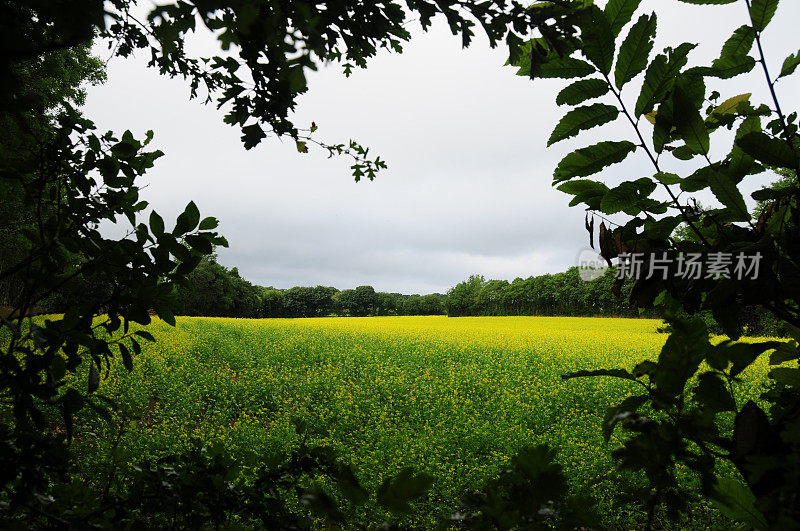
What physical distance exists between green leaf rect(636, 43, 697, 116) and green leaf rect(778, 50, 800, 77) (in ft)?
1.08

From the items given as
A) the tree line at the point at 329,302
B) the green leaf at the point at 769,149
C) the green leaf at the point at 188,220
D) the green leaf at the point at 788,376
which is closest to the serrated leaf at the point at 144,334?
the green leaf at the point at 188,220

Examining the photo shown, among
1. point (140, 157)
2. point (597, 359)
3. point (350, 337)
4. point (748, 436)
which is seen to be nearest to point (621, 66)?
point (748, 436)

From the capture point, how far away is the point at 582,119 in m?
0.94

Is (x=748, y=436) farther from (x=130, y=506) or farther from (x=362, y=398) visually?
(x=362, y=398)

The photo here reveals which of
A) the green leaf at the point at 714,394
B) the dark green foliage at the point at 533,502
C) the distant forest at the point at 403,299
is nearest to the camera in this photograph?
the dark green foliage at the point at 533,502

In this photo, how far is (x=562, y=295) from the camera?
46.4 meters

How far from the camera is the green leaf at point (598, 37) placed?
0.88 m

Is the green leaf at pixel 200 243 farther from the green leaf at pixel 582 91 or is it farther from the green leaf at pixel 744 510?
the green leaf at pixel 744 510

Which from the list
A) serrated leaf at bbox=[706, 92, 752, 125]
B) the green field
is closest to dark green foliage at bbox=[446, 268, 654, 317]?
the green field

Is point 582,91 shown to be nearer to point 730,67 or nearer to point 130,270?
point 730,67

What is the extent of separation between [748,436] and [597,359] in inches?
517

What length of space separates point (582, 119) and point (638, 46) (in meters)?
Result: 0.18

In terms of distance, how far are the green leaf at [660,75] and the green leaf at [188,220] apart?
1.25m

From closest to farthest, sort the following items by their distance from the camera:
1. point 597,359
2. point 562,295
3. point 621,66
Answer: point 621,66 < point 597,359 < point 562,295
